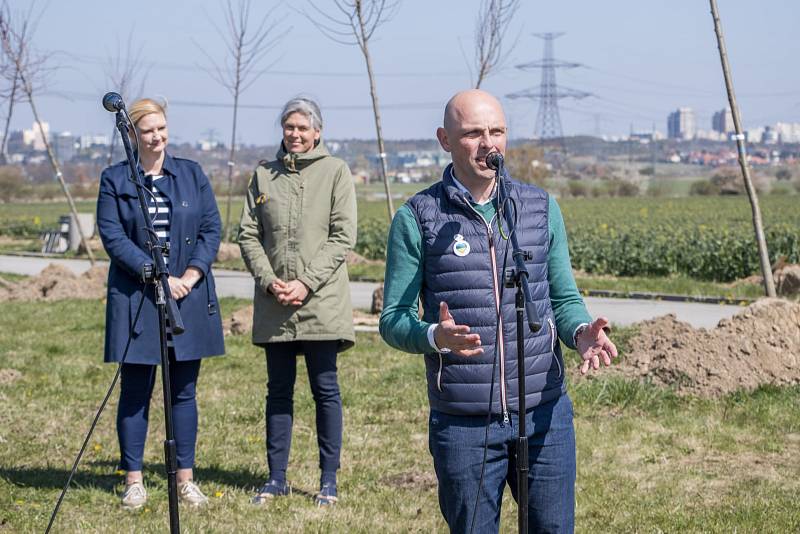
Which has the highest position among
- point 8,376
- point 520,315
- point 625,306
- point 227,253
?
point 520,315

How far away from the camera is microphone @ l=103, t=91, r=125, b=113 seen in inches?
159

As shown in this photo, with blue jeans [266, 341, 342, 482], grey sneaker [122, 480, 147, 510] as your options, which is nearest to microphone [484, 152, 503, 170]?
blue jeans [266, 341, 342, 482]

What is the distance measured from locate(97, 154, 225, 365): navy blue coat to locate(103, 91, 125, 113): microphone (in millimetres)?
1561

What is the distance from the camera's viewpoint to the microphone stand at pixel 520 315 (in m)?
3.10

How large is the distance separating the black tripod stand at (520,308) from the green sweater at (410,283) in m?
0.14

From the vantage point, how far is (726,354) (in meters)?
8.16

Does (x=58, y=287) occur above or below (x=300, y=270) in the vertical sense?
below

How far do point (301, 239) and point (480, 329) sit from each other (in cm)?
252

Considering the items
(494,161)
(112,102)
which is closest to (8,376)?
(112,102)

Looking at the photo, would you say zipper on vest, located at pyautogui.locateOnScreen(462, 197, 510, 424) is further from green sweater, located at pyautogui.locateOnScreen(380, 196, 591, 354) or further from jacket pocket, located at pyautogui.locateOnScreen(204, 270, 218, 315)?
jacket pocket, located at pyautogui.locateOnScreen(204, 270, 218, 315)

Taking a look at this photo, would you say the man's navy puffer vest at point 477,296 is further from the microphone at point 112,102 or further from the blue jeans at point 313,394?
the blue jeans at point 313,394

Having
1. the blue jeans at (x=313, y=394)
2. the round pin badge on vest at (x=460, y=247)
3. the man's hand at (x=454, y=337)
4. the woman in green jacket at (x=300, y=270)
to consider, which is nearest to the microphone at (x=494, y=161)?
the round pin badge on vest at (x=460, y=247)

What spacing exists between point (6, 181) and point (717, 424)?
61059mm

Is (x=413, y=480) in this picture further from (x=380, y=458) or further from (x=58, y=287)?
(x=58, y=287)
